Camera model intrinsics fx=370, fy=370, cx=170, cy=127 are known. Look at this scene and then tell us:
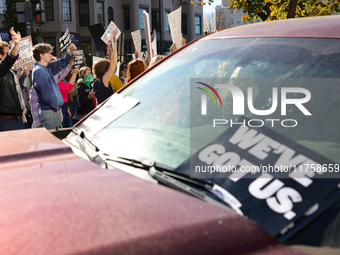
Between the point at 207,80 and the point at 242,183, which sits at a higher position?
the point at 207,80

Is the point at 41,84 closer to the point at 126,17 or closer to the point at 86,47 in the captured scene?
the point at 86,47

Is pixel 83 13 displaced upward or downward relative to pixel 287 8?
upward

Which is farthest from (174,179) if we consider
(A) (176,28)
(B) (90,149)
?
(A) (176,28)

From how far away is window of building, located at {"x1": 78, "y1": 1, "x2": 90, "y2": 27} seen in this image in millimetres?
33625

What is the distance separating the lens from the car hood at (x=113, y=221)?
961mm

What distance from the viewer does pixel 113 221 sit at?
41.3 inches

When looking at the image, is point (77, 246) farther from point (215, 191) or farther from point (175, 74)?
point (175, 74)

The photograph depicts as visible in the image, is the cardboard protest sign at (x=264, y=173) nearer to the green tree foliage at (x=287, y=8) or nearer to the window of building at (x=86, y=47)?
the green tree foliage at (x=287, y=8)

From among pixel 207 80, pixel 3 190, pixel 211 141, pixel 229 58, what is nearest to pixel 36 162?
pixel 3 190

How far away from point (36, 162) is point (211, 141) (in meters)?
0.79

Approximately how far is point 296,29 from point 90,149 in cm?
116

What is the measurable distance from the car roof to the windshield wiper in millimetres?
872

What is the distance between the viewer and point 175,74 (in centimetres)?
214

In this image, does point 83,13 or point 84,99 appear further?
point 83,13
